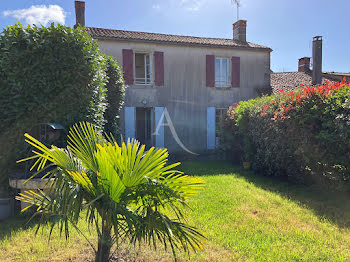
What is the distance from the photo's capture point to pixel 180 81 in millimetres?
11359

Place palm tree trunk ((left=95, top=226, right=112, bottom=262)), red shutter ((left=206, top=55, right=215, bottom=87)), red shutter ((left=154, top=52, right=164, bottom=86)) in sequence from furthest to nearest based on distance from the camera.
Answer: red shutter ((left=206, top=55, right=215, bottom=87))
red shutter ((left=154, top=52, right=164, bottom=86))
palm tree trunk ((left=95, top=226, right=112, bottom=262))

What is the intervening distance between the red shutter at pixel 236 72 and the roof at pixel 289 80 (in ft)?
6.98

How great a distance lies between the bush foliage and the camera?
3947mm

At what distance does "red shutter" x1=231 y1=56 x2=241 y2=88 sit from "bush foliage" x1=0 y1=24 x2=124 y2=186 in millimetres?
8826

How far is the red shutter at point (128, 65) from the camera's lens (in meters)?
10.5

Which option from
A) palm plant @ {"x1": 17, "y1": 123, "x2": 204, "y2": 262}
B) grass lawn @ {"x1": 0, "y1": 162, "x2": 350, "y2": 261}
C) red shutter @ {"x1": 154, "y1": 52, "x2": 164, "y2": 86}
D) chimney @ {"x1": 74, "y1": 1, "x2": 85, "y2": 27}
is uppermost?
chimney @ {"x1": 74, "y1": 1, "x2": 85, "y2": 27}

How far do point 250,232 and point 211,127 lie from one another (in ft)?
28.0

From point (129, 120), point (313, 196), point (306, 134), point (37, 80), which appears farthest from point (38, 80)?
point (129, 120)

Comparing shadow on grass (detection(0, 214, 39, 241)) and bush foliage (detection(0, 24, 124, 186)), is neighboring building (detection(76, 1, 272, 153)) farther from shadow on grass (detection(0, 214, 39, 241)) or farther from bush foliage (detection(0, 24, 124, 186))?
shadow on grass (detection(0, 214, 39, 241))

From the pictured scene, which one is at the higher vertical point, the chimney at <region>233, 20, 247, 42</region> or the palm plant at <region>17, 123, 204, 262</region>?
the chimney at <region>233, 20, 247, 42</region>

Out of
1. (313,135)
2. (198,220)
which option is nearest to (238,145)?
(313,135)

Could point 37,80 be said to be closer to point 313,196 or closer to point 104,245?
point 104,245

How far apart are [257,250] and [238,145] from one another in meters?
5.86

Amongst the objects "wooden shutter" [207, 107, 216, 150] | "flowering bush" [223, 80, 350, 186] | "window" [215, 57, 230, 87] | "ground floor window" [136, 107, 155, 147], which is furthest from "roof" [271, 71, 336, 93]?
"flowering bush" [223, 80, 350, 186]
